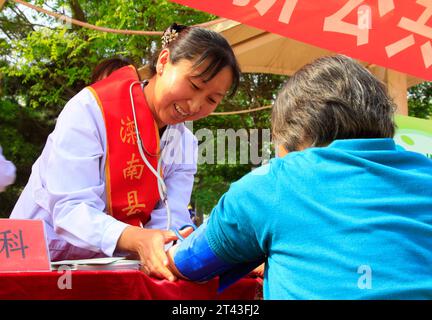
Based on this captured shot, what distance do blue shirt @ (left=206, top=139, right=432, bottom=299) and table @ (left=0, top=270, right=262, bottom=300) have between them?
9.7 inches

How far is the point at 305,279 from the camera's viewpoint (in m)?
1.02

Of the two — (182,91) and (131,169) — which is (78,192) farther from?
(182,91)

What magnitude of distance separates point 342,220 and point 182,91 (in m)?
0.93

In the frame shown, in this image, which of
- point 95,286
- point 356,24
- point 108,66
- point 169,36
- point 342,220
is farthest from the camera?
point 108,66

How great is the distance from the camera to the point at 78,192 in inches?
60.2

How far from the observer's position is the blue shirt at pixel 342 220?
987 millimetres

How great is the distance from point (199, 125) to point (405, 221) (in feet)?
24.1

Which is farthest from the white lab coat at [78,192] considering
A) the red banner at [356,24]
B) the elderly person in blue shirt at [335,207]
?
the red banner at [356,24]

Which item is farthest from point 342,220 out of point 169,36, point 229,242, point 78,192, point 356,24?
point 356,24

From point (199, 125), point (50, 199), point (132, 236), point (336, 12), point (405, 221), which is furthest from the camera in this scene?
point (199, 125)

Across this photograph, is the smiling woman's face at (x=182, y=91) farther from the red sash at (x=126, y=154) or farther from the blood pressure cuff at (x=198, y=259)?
the blood pressure cuff at (x=198, y=259)

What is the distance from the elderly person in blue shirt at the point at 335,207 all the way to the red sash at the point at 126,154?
0.59m

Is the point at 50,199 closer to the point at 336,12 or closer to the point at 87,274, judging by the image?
the point at 87,274

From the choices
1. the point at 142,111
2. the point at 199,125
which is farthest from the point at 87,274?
the point at 199,125
